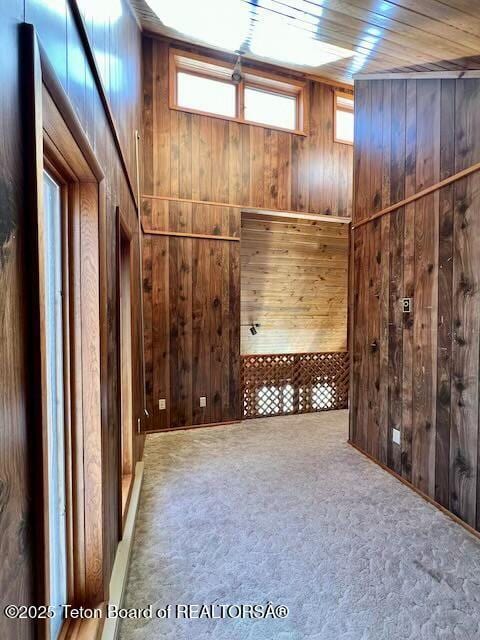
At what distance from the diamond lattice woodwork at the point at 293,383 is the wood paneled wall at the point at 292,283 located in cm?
79

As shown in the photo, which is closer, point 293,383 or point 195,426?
point 195,426

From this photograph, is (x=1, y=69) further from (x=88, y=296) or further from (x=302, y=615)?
(x=302, y=615)

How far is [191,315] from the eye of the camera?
12.5 ft

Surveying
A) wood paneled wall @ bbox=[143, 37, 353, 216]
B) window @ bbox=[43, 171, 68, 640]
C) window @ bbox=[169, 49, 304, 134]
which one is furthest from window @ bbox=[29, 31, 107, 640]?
window @ bbox=[169, 49, 304, 134]

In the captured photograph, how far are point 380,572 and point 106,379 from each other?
66.7 inches

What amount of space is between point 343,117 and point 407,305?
324cm

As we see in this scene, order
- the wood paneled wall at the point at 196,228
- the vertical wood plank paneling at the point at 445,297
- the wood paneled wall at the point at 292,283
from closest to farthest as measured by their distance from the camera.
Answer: the vertical wood plank paneling at the point at 445,297 → the wood paneled wall at the point at 196,228 → the wood paneled wall at the point at 292,283

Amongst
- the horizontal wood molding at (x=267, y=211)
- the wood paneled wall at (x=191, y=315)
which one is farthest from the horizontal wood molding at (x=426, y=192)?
the wood paneled wall at (x=191, y=315)

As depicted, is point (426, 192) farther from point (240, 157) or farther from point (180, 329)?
point (180, 329)

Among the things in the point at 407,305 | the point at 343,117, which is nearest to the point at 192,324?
the point at 407,305

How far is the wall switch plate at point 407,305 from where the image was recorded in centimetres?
257

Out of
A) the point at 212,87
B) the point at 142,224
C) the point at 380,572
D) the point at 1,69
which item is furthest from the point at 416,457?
the point at 212,87

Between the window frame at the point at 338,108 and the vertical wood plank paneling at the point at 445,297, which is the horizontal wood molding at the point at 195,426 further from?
the window frame at the point at 338,108

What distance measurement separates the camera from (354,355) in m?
3.34
